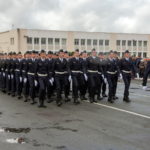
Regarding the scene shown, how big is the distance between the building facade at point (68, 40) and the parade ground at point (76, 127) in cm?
6624

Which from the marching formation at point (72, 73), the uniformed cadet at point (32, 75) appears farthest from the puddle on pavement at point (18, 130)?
the uniformed cadet at point (32, 75)

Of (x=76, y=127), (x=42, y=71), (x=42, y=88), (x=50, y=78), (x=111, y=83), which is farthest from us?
(x=111, y=83)

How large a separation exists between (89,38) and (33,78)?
7382cm

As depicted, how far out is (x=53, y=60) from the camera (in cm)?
1309

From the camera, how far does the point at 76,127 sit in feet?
28.4

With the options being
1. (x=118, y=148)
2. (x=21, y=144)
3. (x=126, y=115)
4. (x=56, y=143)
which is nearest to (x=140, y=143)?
(x=118, y=148)

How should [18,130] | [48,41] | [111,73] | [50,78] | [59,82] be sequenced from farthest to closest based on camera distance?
[48,41], [111,73], [50,78], [59,82], [18,130]

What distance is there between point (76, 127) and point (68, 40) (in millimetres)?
75555

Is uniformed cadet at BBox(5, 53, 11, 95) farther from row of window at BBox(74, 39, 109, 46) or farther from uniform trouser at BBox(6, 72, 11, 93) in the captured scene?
row of window at BBox(74, 39, 109, 46)

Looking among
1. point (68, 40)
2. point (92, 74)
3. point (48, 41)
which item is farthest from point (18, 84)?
point (68, 40)

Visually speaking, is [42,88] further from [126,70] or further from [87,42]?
[87,42]

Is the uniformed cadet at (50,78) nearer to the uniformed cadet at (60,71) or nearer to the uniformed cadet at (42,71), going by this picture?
the uniformed cadet at (60,71)

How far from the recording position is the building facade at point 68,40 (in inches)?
3073

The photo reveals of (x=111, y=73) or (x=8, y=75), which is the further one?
(x=8, y=75)
